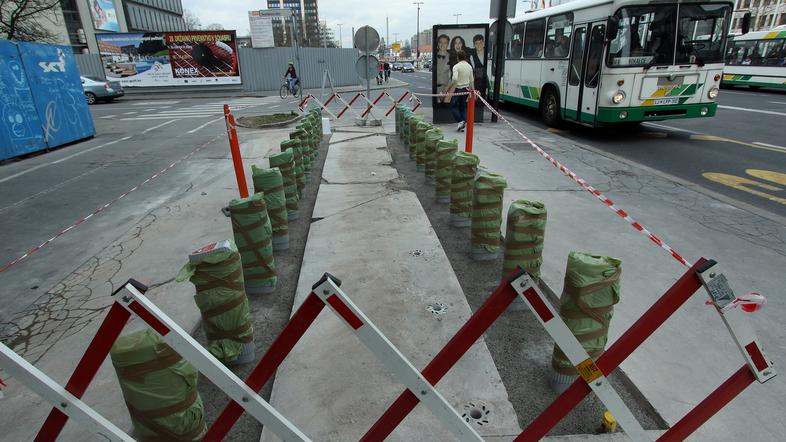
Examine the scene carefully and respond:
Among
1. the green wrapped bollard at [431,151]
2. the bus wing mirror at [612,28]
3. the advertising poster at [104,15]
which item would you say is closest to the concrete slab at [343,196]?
the green wrapped bollard at [431,151]

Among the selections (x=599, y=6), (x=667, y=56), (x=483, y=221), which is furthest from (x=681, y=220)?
(x=599, y=6)

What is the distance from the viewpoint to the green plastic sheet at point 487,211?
4613mm

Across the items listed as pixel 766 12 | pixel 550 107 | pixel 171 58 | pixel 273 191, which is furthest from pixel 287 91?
pixel 766 12

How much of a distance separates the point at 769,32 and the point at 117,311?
28372 mm

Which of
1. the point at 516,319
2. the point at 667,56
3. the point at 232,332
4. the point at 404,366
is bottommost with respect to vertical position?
the point at 516,319

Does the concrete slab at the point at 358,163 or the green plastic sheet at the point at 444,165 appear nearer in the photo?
the green plastic sheet at the point at 444,165

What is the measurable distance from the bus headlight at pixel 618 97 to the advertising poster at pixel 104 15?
46069 mm

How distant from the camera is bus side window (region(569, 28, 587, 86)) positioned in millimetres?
11328

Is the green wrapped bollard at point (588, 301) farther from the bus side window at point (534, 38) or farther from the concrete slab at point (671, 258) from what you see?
the bus side window at point (534, 38)

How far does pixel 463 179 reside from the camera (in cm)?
555

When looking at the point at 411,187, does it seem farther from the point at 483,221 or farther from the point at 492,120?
the point at 492,120

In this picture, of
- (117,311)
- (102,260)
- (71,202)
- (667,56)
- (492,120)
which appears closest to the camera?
(117,311)

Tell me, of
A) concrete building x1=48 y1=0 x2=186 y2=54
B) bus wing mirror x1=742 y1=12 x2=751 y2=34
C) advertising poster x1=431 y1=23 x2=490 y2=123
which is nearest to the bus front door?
advertising poster x1=431 y1=23 x2=490 y2=123

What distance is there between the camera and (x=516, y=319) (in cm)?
377
